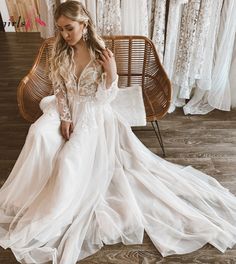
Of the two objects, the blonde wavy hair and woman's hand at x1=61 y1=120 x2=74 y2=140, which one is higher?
the blonde wavy hair

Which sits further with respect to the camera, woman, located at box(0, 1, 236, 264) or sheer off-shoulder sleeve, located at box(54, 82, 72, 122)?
sheer off-shoulder sleeve, located at box(54, 82, 72, 122)

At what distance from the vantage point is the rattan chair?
5.70 ft

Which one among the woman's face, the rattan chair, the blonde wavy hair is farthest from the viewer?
the rattan chair

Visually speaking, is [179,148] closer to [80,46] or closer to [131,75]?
[131,75]

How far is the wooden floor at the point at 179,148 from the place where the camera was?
1.35 m

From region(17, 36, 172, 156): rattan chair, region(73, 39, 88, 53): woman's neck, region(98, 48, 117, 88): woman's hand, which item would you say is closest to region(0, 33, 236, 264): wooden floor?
region(17, 36, 172, 156): rattan chair

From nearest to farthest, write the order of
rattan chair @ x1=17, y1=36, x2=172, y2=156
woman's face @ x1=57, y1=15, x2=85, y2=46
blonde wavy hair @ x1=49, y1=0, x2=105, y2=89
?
1. woman's face @ x1=57, y1=15, x2=85, y2=46
2. blonde wavy hair @ x1=49, y1=0, x2=105, y2=89
3. rattan chair @ x1=17, y1=36, x2=172, y2=156

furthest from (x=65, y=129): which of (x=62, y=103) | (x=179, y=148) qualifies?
(x=179, y=148)

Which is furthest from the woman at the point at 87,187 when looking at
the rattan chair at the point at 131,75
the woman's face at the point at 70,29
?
the rattan chair at the point at 131,75

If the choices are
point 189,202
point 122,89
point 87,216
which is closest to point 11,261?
point 87,216

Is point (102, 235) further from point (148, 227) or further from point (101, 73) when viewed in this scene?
point (101, 73)

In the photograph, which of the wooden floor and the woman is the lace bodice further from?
the wooden floor

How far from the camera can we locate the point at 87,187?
1.46m

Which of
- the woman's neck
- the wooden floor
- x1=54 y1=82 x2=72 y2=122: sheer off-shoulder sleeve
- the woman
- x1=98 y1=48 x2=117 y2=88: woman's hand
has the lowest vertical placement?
the wooden floor
